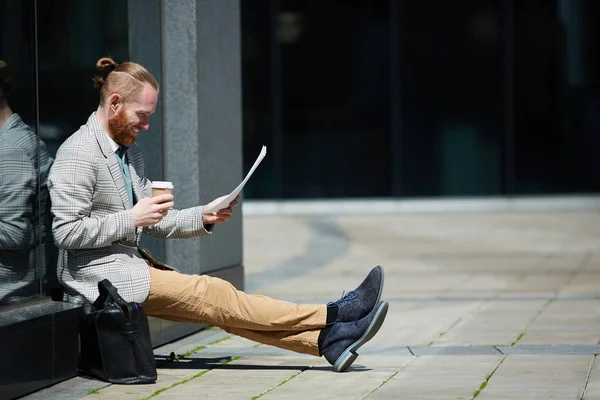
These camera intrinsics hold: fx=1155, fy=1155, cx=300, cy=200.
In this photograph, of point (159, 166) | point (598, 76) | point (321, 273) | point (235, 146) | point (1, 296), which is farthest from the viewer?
point (598, 76)

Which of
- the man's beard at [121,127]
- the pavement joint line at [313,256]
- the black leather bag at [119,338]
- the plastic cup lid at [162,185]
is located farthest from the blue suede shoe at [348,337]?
the pavement joint line at [313,256]

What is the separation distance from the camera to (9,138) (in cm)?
538

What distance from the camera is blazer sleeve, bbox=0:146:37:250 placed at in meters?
5.31

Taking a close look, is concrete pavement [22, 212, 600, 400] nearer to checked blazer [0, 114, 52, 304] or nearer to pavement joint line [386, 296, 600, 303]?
pavement joint line [386, 296, 600, 303]

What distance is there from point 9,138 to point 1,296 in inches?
29.1

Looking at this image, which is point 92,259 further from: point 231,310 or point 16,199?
point 231,310

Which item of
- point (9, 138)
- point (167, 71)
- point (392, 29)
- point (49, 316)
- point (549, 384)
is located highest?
point (392, 29)

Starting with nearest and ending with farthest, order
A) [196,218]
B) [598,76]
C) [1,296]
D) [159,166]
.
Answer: [1,296], [196,218], [159,166], [598,76]

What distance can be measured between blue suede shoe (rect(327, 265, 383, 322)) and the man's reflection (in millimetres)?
1498

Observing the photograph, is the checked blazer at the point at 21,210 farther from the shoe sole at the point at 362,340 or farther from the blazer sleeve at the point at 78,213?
the shoe sole at the point at 362,340

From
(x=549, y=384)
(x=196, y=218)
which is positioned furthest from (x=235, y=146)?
(x=549, y=384)

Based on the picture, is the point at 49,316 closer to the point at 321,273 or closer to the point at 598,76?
the point at 321,273

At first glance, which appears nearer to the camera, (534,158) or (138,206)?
(138,206)

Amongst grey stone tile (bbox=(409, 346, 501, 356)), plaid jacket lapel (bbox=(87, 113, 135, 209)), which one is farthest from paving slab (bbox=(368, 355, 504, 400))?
plaid jacket lapel (bbox=(87, 113, 135, 209))
